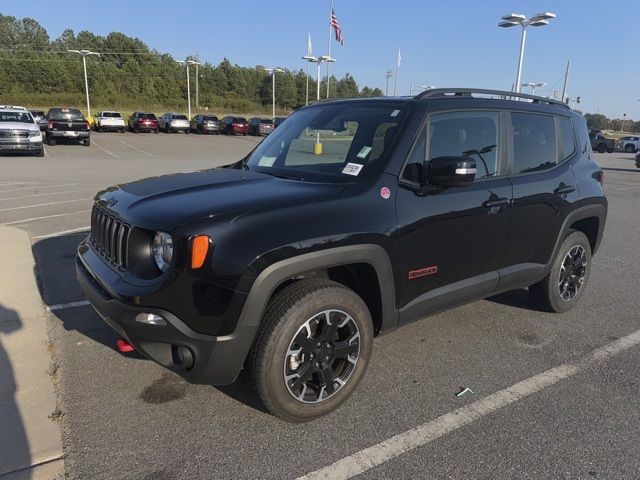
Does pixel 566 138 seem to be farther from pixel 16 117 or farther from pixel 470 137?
pixel 16 117

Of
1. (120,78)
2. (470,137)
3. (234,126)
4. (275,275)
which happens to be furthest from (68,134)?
(120,78)

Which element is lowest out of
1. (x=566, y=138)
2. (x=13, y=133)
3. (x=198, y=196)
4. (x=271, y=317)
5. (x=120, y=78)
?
(x=271, y=317)

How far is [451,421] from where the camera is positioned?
3.01 metres

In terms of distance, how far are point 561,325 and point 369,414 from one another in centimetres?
238

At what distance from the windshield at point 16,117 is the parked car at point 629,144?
45.4 meters

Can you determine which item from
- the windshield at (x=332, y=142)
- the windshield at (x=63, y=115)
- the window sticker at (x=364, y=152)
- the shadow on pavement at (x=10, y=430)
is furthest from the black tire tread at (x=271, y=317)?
the windshield at (x=63, y=115)

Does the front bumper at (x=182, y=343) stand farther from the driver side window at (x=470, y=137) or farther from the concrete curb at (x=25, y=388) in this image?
the driver side window at (x=470, y=137)

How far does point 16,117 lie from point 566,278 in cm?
2037

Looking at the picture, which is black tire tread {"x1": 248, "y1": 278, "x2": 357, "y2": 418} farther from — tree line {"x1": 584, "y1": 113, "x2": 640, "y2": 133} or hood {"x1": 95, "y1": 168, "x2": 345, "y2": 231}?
tree line {"x1": 584, "y1": 113, "x2": 640, "y2": 133}

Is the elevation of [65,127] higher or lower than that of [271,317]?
higher

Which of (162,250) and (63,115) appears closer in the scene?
(162,250)

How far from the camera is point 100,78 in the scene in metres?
77.9

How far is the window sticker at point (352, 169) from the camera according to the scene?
3238 millimetres

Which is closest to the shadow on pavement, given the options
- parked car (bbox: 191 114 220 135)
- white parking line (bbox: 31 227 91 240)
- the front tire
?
white parking line (bbox: 31 227 91 240)
